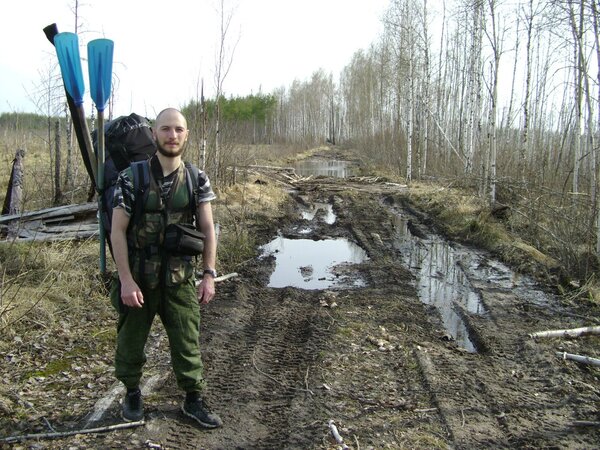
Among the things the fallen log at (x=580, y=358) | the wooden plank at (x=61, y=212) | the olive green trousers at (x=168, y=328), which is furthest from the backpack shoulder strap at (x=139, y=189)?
the wooden plank at (x=61, y=212)

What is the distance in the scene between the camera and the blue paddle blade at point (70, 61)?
3268mm

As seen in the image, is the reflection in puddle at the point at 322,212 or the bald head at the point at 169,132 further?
the reflection in puddle at the point at 322,212

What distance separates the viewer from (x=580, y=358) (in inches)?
167

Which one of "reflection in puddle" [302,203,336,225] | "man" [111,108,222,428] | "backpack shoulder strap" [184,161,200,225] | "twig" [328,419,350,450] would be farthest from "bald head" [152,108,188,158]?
"reflection in puddle" [302,203,336,225]

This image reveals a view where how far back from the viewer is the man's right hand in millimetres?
2744

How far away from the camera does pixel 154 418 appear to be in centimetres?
309

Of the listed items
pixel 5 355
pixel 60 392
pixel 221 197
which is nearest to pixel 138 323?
pixel 60 392

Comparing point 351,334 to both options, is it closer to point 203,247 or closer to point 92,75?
point 203,247

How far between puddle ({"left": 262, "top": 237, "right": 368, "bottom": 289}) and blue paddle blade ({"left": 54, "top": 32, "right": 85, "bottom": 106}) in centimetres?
412

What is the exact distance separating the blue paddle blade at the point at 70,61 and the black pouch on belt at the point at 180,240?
134cm

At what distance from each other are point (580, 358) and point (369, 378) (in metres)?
1.96

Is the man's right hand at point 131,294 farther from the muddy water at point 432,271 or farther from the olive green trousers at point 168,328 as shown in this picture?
the muddy water at point 432,271

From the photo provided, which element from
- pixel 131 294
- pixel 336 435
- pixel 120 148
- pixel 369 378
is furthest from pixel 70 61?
pixel 369 378

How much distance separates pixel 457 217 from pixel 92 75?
9905 mm
